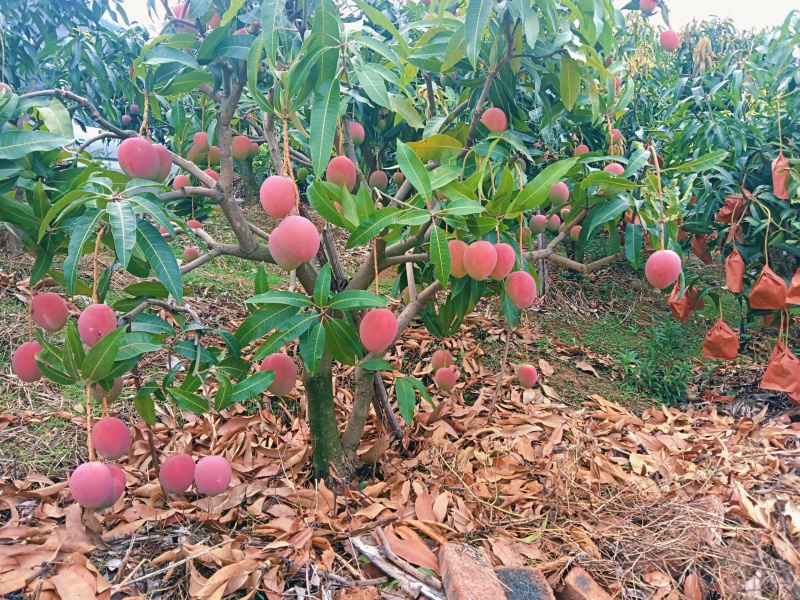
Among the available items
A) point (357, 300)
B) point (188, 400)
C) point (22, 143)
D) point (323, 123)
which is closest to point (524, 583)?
point (357, 300)

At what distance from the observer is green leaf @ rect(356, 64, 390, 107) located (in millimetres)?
1088

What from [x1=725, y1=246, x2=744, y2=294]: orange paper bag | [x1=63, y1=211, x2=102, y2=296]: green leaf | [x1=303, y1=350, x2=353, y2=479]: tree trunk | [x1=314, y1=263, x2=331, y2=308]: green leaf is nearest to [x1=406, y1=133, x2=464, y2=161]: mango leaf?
[x1=314, y1=263, x2=331, y2=308]: green leaf

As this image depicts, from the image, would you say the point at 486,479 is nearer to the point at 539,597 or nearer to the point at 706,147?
the point at 539,597

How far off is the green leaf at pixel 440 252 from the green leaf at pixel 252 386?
16.9 inches

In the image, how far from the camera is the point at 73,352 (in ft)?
3.14

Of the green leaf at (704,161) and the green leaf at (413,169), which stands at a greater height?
the green leaf at (413,169)

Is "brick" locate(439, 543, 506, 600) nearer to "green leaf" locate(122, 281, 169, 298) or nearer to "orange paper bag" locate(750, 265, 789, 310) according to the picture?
"green leaf" locate(122, 281, 169, 298)

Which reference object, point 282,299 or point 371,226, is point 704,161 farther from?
point 282,299

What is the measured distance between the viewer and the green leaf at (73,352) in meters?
0.95

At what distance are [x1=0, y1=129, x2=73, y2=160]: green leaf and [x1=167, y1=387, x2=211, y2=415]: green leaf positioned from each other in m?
0.50

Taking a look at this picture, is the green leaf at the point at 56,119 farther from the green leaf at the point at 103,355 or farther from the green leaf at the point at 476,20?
the green leaf at the point at 476,20

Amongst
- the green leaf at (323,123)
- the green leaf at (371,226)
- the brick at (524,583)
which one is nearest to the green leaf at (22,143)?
the green leaf at (323,123)

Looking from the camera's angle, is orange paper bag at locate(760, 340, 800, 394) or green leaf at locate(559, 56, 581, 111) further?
orange paper bag at locate(760, 340, 800, 394)

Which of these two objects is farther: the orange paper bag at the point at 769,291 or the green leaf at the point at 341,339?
the orange paper bag at the point at 769,291
